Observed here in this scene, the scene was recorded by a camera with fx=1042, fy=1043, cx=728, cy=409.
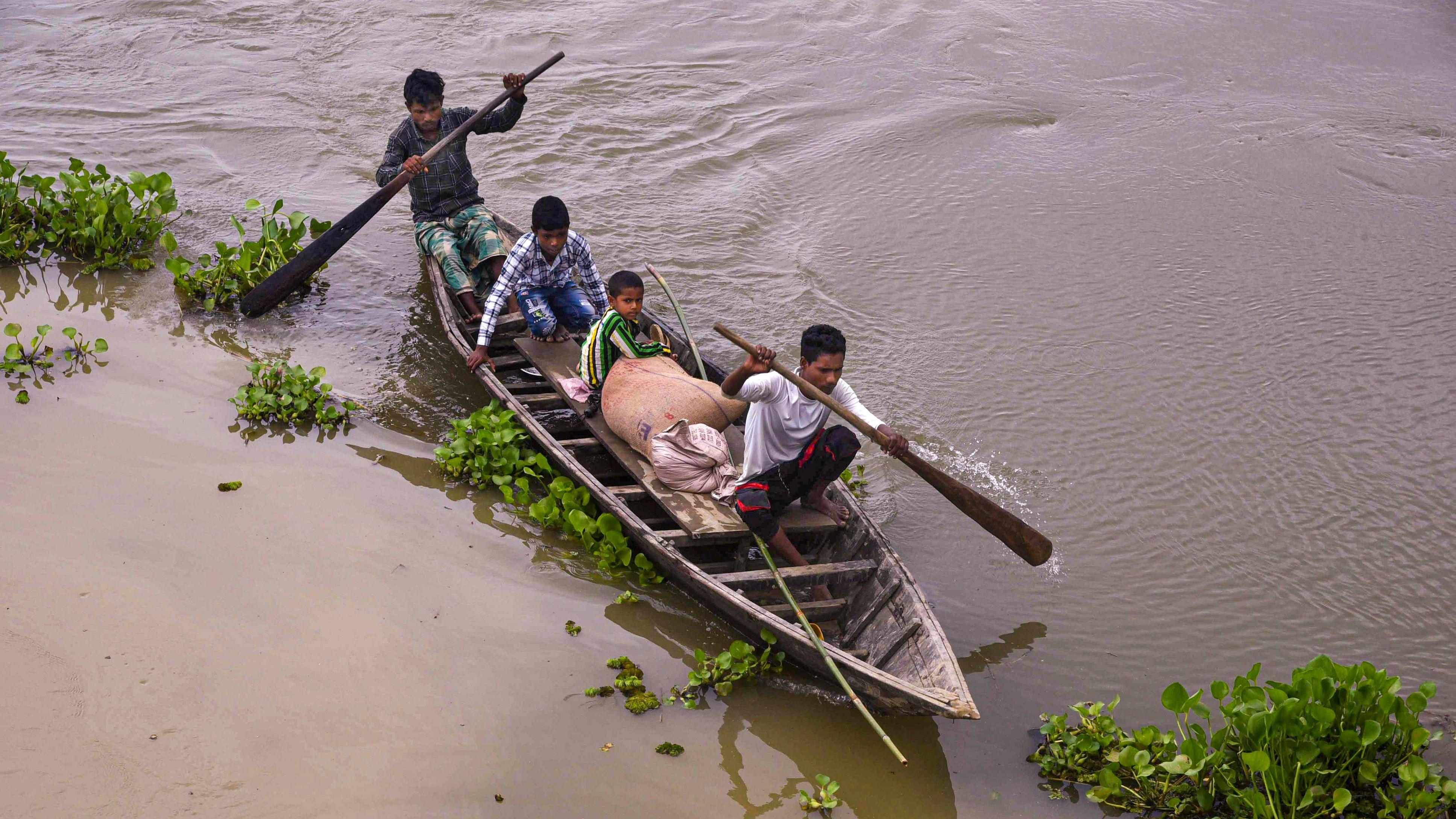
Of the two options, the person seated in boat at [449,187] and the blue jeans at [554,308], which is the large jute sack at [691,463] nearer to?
the blue jeans at [554,308]

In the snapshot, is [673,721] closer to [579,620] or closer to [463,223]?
[579,620]

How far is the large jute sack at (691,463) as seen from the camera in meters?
4.73

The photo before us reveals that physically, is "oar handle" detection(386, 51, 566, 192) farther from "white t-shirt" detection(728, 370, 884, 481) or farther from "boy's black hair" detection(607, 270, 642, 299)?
"white t-shirt" detection(728, 370, 884, 481)

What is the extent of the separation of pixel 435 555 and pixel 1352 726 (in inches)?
146

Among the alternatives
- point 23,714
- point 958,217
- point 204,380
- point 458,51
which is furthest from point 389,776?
point 458,51

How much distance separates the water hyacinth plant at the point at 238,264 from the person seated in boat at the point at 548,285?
195 cm

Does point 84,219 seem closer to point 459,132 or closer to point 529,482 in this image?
point 459,132

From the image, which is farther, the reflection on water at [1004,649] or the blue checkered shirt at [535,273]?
the blue checkered shirt at [535,273]

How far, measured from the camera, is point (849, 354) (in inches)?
273

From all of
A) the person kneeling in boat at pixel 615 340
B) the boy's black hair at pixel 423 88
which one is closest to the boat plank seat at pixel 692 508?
the person kneeling in boat at pixel 615 340

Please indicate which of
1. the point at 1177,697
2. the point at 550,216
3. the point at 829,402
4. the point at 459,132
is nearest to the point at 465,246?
the point at 459,132

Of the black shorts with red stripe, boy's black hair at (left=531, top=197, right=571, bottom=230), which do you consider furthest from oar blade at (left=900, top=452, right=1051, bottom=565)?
boy's black hair at (left=531, top=197, right=571, bottom=230)

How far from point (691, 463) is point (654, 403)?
15.2 inches

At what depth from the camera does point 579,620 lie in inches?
179
